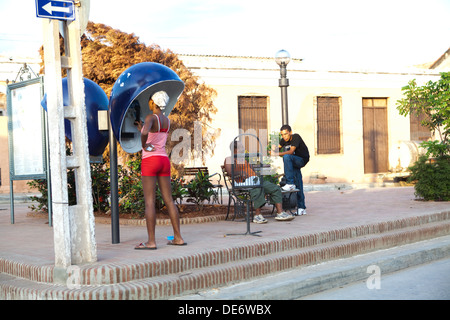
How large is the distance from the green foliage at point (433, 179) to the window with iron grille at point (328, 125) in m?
11.1

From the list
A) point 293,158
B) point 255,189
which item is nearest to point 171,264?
point 255,189

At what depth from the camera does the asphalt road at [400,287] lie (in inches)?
229

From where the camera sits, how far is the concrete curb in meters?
5.71

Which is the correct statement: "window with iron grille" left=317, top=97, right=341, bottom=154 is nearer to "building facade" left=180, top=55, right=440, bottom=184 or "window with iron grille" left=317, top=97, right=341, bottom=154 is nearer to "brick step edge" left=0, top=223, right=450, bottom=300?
"building facade" left=180, top=55, right=440, bottom=184

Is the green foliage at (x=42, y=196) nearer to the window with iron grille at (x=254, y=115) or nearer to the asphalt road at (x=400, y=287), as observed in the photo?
the asphalt road at (x=400, y=287)

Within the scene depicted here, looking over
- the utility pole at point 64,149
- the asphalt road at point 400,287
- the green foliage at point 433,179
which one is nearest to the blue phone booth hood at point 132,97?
the utility pole at point 64,149

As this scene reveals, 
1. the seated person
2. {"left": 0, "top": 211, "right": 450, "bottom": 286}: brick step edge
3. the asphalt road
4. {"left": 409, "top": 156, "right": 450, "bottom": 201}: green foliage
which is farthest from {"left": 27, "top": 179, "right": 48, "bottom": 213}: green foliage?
{"left": 409, "top": 156, "right": 450, "bottom": 201}: green foliage

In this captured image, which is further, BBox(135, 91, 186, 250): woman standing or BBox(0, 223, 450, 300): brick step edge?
BBox(135, 91, 186, 250): woman standing

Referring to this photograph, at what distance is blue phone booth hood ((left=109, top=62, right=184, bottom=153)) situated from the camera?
7527 millimetres

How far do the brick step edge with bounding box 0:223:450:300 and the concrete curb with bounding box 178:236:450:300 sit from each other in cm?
8

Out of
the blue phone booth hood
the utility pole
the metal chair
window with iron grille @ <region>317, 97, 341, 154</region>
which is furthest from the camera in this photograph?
window with iron grille @ <region>317, 97, 341, 154</region>

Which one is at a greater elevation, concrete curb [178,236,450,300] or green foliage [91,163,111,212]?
green foliage [91,163,111,212]

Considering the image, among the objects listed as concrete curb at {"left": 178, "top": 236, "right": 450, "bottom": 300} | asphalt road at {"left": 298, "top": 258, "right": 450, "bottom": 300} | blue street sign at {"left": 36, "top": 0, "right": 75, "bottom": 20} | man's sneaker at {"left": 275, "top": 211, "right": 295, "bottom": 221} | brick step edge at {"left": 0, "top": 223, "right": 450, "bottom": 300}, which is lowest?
asphalt road at {"left": 298, "top": 258, "right": 450, "bottom": 300}

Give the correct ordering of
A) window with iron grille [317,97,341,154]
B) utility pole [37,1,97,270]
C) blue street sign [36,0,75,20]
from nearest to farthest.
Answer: blue street sign [36,0,75,20] < utility pole [37,1,97,270] < window with iron grille [317,97,341,154]
